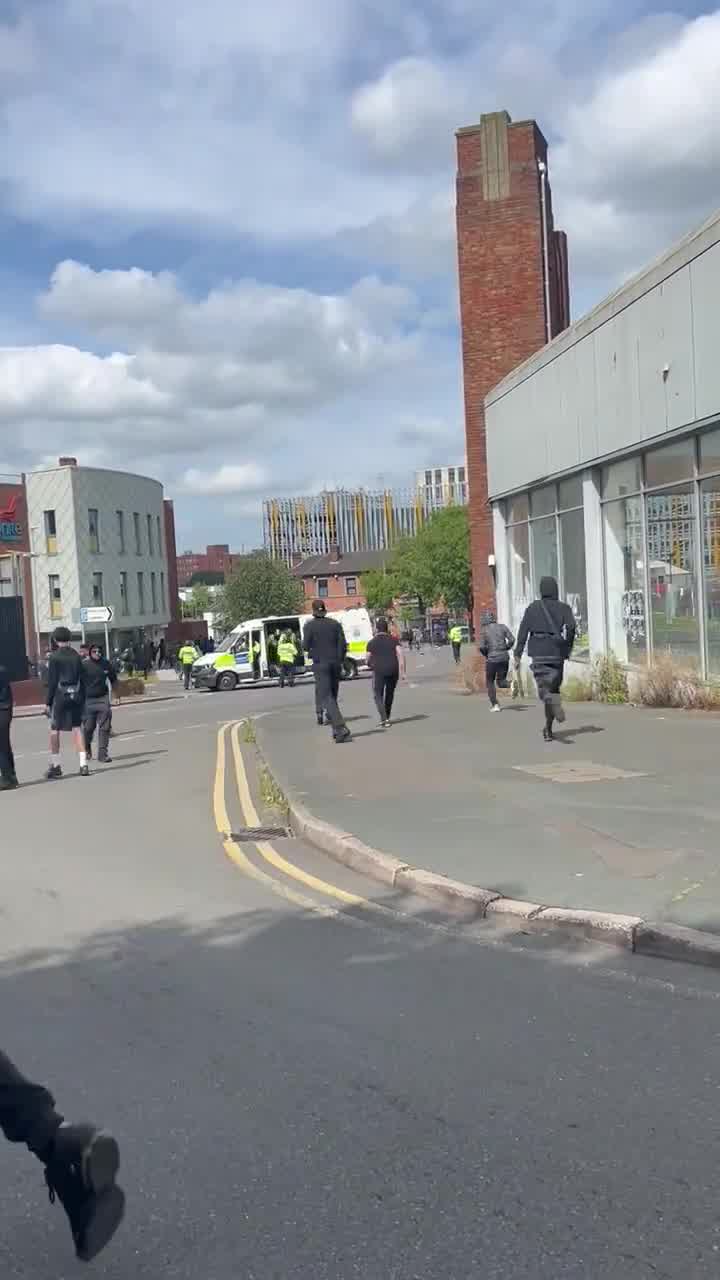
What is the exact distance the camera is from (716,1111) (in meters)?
3.91

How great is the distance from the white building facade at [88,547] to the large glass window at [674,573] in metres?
41.2

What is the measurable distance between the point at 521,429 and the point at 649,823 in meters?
14.9

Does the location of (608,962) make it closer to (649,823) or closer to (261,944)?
(261,944)

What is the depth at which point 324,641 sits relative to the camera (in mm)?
15570

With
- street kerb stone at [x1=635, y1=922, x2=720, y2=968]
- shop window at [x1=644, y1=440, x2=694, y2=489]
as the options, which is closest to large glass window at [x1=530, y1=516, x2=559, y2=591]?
shop window at [x1=644, y1=440, x2=694, y2=489]

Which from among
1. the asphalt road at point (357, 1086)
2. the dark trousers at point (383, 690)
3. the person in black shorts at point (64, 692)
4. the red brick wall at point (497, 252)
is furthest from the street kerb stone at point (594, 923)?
the red brick wall at point (497, 252)

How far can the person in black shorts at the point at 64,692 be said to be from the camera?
47.5 feet

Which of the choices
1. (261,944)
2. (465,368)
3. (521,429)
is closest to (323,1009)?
(261,944)

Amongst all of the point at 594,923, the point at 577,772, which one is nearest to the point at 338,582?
the point at 577,772

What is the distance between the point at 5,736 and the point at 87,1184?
10.8 meters

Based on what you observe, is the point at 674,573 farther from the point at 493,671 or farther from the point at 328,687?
the point at 328,687

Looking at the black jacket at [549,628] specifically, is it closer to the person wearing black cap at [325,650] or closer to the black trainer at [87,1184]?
the person wearing black cap at [325,650]

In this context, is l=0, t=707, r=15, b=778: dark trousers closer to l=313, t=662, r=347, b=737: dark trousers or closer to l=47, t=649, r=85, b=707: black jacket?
l=47, t=649, r=85, b=707: black jacket

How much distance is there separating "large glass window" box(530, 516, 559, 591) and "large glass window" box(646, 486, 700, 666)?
4229 millimetres
